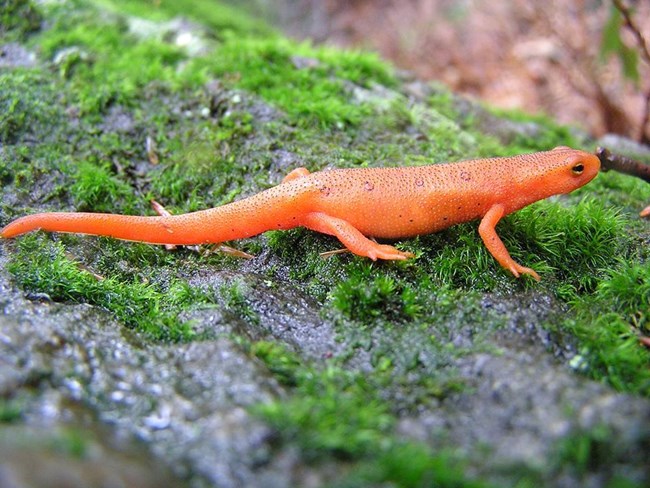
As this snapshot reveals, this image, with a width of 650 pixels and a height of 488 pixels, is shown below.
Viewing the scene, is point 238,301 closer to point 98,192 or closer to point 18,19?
point 98,192

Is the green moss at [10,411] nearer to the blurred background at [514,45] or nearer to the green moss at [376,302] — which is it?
the green moss at [376,302]

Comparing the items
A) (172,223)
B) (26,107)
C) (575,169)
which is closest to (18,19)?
(26,107)

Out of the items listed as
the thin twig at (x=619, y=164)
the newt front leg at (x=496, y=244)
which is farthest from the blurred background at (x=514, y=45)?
the newt front leg at (x=496, y=244)

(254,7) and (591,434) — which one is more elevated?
(254,7)

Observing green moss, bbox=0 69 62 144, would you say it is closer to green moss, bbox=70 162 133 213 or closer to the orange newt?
green moss, bbox=70 162 133 213

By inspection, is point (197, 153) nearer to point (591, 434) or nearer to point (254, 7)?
point (591, 434)

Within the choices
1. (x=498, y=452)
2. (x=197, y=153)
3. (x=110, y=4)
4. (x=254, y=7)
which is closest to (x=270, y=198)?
(x=197, y=153)
